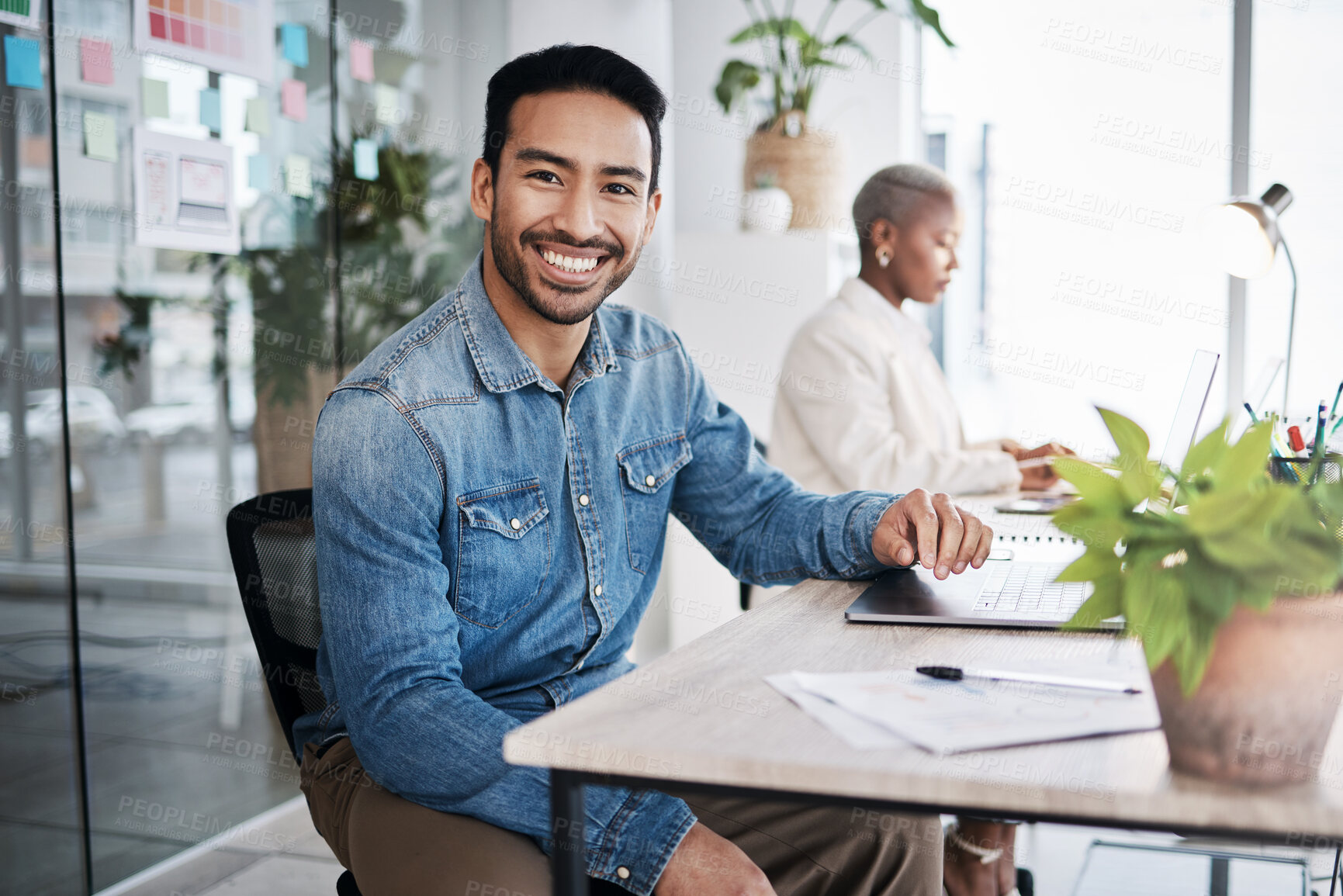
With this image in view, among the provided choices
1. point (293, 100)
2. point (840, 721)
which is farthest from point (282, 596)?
point (293, 100)

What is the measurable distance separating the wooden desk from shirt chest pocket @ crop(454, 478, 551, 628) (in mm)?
315

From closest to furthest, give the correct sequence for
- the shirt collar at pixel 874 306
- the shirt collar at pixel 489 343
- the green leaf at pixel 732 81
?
the shirt collar at pixel 489 343 → the shirt collar at pixel 874 306 → the green leaf at pixel 732 81

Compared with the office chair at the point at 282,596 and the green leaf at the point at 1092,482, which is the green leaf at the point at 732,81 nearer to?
the office chair at the point at 282,596

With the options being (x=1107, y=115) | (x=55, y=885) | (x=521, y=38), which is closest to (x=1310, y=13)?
(x=1107, y=115)

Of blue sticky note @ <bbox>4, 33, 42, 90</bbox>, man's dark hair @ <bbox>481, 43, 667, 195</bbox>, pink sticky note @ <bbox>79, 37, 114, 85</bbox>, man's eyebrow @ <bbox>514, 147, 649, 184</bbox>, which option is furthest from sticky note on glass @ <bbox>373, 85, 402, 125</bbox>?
man's eyebrow @ <bbox>514, 147, 649, 184</bbox>

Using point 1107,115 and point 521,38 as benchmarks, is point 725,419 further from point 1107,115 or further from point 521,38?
point 1107,115

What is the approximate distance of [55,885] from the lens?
6.51 ft

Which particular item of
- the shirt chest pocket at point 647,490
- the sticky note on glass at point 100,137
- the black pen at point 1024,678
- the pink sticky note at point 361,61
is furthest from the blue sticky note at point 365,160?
the black pen at point 1024,678

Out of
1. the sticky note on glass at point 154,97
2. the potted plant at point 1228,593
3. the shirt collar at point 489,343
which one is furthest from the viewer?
the sticky note on glass at point 154,97

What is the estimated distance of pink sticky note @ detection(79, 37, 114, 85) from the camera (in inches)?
77.2

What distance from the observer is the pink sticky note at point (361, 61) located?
2645 mm

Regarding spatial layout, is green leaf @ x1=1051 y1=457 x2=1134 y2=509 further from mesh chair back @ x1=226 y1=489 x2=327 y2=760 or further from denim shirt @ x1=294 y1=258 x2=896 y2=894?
mesh chair back @ x1=226 y1=489 x2=327 y2=760

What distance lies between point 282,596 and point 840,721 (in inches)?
27.5

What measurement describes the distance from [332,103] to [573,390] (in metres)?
1.53
